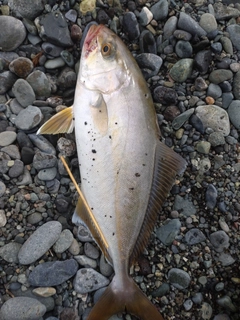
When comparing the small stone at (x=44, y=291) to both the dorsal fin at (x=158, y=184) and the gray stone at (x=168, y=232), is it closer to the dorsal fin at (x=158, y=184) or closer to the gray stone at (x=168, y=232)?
the dorsal fin at (x=158, y=184)

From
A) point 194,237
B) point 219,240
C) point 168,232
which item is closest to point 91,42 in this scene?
point 168,232

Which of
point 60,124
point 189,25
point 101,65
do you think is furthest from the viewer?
point 189,25

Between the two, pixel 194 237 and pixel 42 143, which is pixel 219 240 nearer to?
pixel 194 237

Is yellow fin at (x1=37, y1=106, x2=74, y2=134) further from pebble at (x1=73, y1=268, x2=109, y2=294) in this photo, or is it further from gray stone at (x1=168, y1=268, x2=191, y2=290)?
gray stone at (x1=168, y1=268, x2=191, y2=290)

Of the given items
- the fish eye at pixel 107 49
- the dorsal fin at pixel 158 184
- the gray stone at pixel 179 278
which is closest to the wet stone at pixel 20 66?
the fish eye at pixel 107 49

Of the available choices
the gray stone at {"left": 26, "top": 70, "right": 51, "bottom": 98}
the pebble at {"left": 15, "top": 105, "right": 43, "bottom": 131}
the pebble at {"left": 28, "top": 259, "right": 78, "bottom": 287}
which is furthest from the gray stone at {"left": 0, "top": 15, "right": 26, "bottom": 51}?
the pebble at {"left": 28, "top": 259, "right": 78, "bottom": 287}

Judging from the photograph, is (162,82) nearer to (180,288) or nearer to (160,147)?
(160,147)
